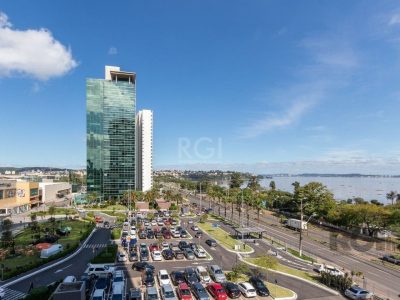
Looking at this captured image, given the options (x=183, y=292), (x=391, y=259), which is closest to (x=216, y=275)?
(x=183, y=292)

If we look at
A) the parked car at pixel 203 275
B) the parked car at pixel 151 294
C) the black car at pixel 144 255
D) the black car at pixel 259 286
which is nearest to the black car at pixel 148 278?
the parked car at pixel 151 294

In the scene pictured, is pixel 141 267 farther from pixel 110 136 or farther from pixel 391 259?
pixel 110 136

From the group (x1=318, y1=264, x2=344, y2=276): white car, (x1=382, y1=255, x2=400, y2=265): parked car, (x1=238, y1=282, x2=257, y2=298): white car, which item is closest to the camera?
(x1=238, y1=282, x2=257, y2=298): white car

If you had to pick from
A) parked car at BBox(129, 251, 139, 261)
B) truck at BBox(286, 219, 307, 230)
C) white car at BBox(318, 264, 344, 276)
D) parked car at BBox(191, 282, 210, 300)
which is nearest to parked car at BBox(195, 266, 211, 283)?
parked car at BBox(191, 282, 210, 300)

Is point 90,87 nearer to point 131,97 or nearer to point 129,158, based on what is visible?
point 131,97

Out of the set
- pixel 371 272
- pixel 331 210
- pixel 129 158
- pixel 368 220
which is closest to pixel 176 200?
pixel 129 158

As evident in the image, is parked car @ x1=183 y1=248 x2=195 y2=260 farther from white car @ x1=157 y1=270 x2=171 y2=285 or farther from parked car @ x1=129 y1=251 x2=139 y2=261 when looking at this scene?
white car @ x1=157 y1=270 x2=171 y2=285
